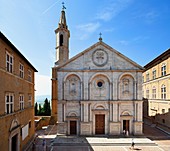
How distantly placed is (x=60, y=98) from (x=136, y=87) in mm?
12246

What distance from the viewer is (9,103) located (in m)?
13.2

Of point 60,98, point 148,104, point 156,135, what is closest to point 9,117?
point 60,98

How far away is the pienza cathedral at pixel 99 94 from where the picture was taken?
23.7m

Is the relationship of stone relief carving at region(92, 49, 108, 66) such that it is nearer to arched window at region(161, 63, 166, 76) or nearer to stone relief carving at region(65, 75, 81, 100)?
stone relief carving at region(65, 75, 81, 100)

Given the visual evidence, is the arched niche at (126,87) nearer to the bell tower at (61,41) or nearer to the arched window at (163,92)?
the arched window at (163,92)

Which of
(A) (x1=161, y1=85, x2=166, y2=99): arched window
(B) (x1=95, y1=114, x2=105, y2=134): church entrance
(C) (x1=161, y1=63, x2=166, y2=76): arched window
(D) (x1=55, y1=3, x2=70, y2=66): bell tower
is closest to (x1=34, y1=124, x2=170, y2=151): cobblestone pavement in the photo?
(B) (x1=95, y1=114, x2=105, y2=134): church entrance

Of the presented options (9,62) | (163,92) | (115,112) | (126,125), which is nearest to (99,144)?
(115,112)

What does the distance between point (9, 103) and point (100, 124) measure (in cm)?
1507

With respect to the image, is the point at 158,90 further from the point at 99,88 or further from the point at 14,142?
the point at 14,142

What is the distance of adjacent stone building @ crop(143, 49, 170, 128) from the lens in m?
25.9

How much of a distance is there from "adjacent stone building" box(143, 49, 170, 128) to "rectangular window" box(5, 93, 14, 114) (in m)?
23.6

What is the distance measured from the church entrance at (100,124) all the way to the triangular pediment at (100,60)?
765 centimetres

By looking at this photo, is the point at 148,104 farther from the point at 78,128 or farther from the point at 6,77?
the point at 6,77

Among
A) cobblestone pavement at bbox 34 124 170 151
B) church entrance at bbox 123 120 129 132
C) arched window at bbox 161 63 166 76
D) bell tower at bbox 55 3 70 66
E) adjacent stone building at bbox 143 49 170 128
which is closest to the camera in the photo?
cobblestone pavement at bbox 34 124 170 151
